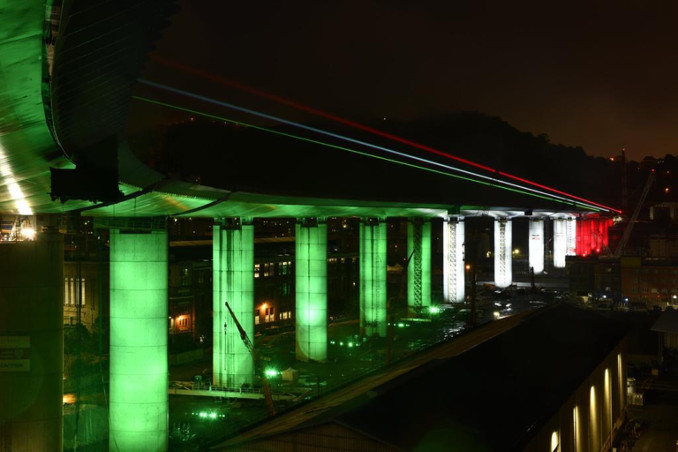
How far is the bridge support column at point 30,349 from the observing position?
50.6 feet

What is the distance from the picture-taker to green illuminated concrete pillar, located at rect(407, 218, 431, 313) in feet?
207

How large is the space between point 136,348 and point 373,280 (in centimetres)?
3041

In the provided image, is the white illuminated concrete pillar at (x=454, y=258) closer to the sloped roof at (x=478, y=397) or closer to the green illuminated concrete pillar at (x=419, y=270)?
the green illuminated concrete pillar at (x=419, y=270)

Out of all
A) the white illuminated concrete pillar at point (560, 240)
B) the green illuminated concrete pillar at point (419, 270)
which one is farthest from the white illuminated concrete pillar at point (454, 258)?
the white illuminated concrete pillar at point (560, 240)

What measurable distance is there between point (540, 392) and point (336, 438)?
7436 millimetres

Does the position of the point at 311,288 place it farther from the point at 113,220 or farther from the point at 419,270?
the point at 419,270

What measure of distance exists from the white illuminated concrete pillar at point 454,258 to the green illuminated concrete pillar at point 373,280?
17.8m

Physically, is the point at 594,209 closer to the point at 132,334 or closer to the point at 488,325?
the point at 488,325

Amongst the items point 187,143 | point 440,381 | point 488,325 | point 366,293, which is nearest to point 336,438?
point 440,381

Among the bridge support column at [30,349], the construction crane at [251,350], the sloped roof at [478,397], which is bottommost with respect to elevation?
the construction crane at [251,350]

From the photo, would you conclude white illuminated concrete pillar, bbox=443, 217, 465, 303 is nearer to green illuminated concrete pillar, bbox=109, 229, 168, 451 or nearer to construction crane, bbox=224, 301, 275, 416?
construction crane, bbox=224, 301, 275, 416

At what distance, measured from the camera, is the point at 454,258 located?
69.7 metres

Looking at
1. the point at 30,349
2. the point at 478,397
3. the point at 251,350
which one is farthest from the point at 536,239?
the point at 30,349

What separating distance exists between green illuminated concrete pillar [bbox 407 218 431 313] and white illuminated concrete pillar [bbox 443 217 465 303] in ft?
17.8
